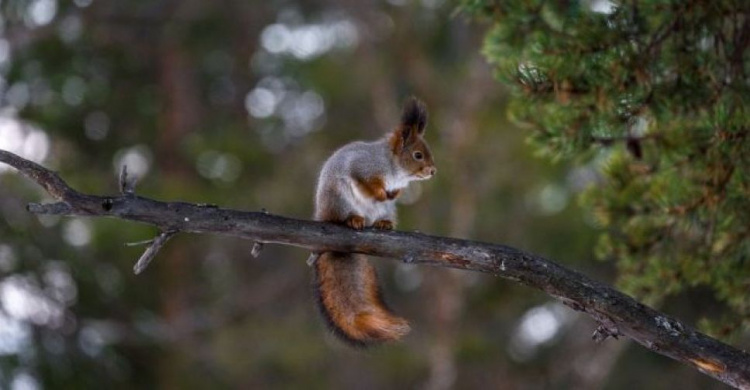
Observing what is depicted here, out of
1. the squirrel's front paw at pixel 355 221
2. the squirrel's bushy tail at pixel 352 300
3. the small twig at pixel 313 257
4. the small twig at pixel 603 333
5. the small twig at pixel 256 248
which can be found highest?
the small twig at pixel 256 248

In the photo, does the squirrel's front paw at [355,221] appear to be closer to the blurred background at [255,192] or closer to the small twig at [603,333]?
the small twig at [603,333]

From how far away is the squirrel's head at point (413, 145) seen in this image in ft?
12.8

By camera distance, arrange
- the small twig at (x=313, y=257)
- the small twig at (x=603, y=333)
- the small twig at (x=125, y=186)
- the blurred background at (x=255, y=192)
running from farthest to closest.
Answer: the blurred background at (x=255, y=192), the small twig at (x=313, y=257), the small twig at (x=603, y=333), the small twig at (x=125, y=186)

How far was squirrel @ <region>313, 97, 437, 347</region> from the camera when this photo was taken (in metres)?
3.44

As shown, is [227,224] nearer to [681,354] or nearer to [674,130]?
[681,354]

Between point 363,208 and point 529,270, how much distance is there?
2.74 ft

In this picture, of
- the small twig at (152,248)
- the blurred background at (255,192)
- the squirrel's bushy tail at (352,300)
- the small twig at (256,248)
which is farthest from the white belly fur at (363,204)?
the blurred background at (255,192)

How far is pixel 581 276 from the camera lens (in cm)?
306

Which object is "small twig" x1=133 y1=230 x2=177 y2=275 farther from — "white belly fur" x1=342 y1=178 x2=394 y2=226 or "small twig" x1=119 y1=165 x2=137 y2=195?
"white belly fur" x1=342 y1=178 x2=394 y2=226

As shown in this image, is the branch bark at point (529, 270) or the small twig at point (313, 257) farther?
the small twig at point (313, 257)

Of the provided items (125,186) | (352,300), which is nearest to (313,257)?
(352,300)

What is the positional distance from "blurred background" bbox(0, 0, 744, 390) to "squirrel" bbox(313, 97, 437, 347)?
331 cm

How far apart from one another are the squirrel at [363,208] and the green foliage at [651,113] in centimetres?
37

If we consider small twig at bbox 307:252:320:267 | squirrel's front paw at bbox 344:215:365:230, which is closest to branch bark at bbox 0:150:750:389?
small twig at bbox 307:252:320:267
